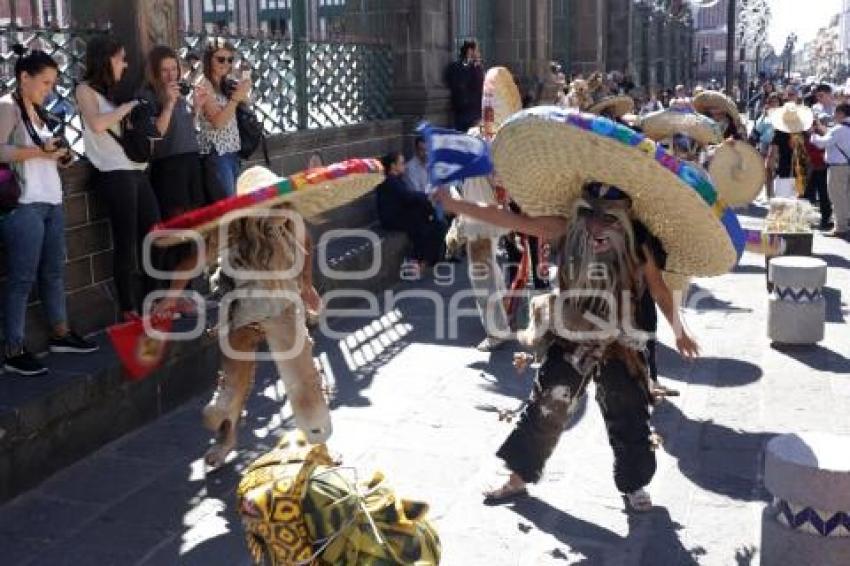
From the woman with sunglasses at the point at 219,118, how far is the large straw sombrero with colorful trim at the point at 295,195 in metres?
2.50

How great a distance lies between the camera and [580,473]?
538 centimetres

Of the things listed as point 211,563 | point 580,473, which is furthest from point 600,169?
point 211,563

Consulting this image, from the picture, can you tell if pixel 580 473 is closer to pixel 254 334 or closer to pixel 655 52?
pixel 254 334

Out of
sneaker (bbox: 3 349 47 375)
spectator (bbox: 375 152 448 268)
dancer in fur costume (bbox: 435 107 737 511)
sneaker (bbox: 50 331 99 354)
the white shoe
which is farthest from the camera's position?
spectator (bbox: 375 152 448 268)

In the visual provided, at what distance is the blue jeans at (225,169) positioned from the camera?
7.33m

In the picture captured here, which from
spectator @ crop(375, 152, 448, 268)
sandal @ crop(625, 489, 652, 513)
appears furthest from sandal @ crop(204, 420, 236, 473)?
Answer: spectator @ crop(375, 152, 448, 268)

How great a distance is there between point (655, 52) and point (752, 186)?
1347 inches

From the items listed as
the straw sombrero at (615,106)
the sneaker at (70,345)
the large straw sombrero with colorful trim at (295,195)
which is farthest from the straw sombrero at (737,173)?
the sneaker at (70,345)

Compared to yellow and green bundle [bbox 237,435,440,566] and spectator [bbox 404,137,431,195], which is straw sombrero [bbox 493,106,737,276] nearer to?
yellow and green bundle [bbox 237,435,440,566]

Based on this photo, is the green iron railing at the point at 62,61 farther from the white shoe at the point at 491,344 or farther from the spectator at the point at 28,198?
the white shoe at the point at 491,344

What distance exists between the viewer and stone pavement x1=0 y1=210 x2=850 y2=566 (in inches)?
179

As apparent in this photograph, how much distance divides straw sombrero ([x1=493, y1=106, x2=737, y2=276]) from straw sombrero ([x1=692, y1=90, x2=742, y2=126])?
5.37m

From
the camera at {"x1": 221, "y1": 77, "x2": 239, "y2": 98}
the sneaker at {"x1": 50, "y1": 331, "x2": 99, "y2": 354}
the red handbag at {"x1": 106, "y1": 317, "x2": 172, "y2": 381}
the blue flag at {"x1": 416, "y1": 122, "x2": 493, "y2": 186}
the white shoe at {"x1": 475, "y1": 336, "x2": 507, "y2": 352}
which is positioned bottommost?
the white shoe at {"x1": 475, "y1": 336, "x2": 507, "y2": 352}

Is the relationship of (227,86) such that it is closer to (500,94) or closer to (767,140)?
(500,94)
